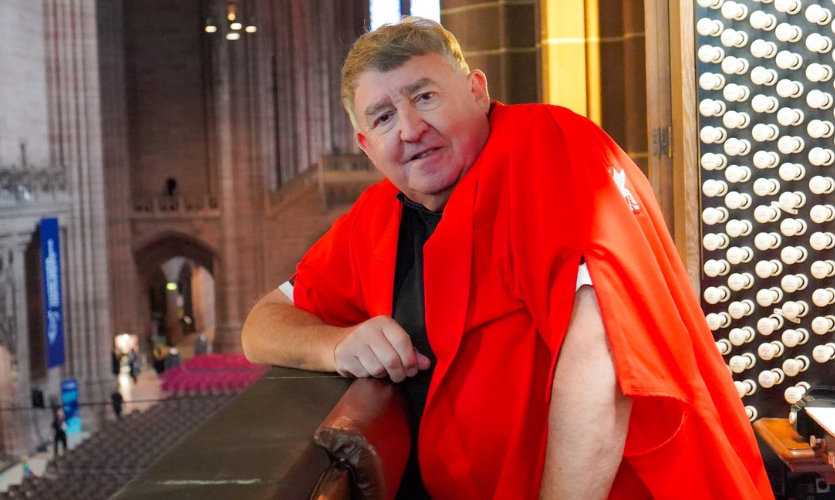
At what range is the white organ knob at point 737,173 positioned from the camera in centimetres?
160

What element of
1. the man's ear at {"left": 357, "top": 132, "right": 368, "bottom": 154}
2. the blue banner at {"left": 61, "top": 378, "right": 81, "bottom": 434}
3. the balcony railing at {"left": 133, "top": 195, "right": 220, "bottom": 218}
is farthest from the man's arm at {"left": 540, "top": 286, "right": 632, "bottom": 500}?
the balcony railing at {"left": 133, "top": 195, "right": 220, "bottom": 218}

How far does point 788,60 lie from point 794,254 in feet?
1.21

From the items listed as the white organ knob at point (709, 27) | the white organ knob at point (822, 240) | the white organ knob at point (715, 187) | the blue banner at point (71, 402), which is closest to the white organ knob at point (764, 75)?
the white organ knob at point (709, 27)

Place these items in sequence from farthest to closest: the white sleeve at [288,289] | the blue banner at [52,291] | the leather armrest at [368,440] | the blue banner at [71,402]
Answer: the blue banner at [52,291]
the blue banner at [71,402]
the white sleeve at [288,289]
the leather armrest at [368,440]

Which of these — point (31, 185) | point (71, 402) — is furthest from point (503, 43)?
point (31, 185)

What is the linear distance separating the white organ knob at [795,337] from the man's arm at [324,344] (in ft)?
2.69

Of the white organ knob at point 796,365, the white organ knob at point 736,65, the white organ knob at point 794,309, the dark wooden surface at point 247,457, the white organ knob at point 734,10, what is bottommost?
the white organ knob at point 796,365

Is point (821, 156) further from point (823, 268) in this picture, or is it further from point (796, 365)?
point (796, 365)

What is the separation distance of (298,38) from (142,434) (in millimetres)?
8574

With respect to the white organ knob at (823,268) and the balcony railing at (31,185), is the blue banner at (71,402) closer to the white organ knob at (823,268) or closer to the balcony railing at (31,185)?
the balcony railing at (31,185)

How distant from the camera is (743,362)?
163 centimetres

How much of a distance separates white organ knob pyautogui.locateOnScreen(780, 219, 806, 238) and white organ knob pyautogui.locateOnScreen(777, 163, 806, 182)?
80 millimetres

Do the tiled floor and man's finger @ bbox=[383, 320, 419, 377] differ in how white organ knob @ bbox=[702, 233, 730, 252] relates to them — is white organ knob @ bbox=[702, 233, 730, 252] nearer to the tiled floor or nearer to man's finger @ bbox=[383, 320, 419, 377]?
man's finger @ bbox=[383, 320, 419, 377]

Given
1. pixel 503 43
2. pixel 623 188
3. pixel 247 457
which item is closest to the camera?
pixel 247 457
